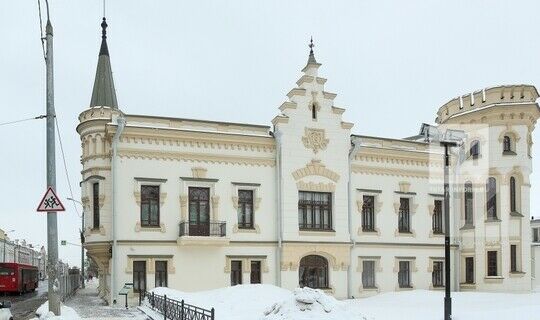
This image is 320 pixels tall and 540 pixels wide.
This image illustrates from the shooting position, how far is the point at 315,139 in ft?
96.1

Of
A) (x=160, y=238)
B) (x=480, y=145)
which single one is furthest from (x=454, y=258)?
(x=160, y=238)

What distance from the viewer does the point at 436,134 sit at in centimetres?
1509

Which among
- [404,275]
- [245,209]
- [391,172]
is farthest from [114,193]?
[404,275]

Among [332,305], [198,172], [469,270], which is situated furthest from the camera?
[469,270]

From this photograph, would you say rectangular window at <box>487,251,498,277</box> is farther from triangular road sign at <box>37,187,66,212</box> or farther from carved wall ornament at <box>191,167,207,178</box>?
triangular road sign at <box>37,187,66,212</box>

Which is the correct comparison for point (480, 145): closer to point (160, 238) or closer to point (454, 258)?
point (454, 258)

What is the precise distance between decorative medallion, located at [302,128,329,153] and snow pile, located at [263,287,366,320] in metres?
15.8

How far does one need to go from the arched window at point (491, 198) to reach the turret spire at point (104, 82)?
2252 centimetres

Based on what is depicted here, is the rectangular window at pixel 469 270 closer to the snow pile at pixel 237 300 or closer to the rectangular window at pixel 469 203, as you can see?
the rectangular window at pixel 469 203

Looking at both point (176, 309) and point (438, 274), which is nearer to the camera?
point (176, 309)

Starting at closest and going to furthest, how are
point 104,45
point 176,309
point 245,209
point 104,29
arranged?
point 176,309, point 245,209, point 104,45, point 104,29

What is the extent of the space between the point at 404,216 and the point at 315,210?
20.8 ft

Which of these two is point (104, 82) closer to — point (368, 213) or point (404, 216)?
point (368, 213)

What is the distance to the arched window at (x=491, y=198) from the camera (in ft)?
106
